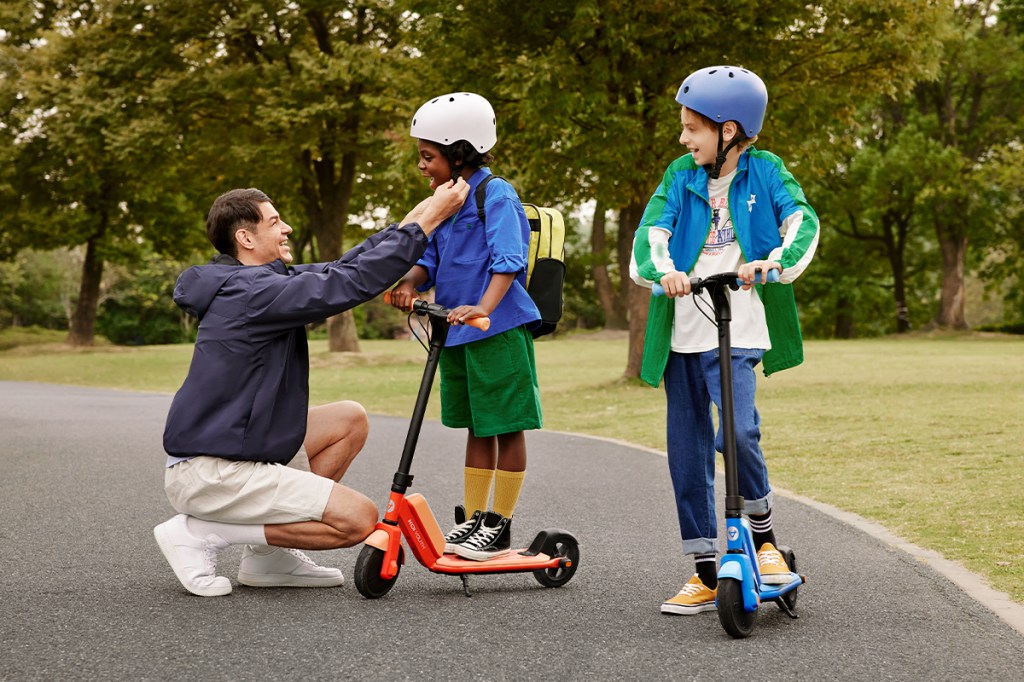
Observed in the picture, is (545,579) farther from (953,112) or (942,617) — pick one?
(953,112)

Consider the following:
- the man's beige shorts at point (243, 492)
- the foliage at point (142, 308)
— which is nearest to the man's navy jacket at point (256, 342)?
the man's beige shorts at point (243, 492)

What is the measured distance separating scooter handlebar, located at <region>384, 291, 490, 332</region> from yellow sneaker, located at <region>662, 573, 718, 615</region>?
3.89 feet

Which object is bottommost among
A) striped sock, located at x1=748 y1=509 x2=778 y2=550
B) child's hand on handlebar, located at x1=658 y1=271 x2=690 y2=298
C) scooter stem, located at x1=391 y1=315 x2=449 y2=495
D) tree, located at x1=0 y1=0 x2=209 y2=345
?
striped sock, located at x1=748 y1=509 x2=778 y2=550

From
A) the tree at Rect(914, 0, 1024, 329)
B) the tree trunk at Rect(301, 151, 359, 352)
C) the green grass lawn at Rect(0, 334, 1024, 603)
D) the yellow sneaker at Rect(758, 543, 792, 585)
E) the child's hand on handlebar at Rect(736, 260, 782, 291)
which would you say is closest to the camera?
the child's hand on handlebar at Rect(736, 260, 782, 291)

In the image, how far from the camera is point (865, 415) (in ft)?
44.7

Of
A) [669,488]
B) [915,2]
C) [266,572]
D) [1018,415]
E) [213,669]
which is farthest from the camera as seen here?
[915,2]

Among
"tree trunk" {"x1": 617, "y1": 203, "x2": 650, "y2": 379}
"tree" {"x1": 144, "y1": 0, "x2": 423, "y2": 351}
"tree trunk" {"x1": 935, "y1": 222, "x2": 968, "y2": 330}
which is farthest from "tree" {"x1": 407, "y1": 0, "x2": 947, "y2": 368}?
"tree trunk" {"x1": 935, "y1": 222, "x2": 968, "y2": 330}

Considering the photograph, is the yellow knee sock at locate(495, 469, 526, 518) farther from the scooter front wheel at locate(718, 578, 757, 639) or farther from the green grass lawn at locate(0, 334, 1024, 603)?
the green grass lawn at locate(0, 334, 1024, 603)

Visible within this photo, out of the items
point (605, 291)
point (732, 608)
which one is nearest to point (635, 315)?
point (732, 608)

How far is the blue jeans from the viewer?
4.35 metres

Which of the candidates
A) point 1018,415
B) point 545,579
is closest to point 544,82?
point 1018,415

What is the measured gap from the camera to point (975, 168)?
42.1 m

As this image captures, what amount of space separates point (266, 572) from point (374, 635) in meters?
0.89

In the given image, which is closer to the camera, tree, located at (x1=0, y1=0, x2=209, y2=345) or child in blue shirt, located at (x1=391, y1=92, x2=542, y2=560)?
child in blue shirt, located at (x1=391, y1=92, x2=542, y2=560)
